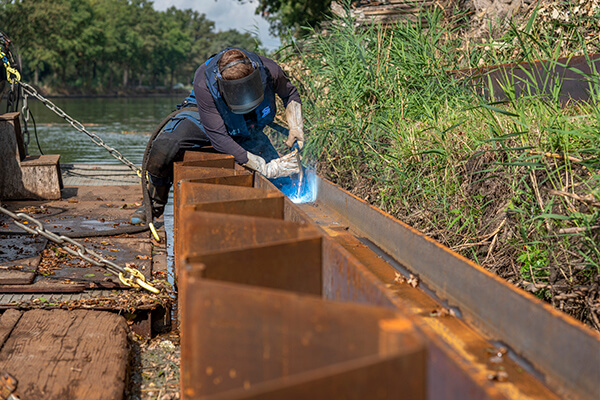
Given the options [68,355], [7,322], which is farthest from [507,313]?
[7,322]

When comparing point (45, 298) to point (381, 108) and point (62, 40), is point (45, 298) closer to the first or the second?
point (381, 108)

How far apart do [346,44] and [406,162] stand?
7.34 ft

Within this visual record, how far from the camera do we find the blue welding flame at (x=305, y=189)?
6.31 metres

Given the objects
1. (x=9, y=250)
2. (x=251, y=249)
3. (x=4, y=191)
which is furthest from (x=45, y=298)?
(x=4, y=191)

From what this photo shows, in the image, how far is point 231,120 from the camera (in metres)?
5.91

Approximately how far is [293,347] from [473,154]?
289 centimetres

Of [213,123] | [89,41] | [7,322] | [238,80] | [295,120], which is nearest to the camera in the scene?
[7,322]

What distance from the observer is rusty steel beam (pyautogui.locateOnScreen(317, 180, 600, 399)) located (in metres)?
2.37

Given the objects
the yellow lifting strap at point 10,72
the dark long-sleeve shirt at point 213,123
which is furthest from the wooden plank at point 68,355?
the yellow lifting strap at point 10,72

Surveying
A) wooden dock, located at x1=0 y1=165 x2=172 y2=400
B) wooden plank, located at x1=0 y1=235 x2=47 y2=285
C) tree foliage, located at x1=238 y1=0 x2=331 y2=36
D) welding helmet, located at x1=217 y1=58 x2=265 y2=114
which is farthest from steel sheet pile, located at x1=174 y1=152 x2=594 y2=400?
tree foliage, located at x1=238 y1=0 x2=331 y2=36

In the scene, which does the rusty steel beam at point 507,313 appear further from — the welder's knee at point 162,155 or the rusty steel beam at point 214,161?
the welder's knee at point 162,155

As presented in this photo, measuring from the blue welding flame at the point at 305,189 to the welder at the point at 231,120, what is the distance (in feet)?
0.65

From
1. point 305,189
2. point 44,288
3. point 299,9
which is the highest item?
point 299,9

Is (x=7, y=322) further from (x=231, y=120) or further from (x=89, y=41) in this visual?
(x=89, y=41)
